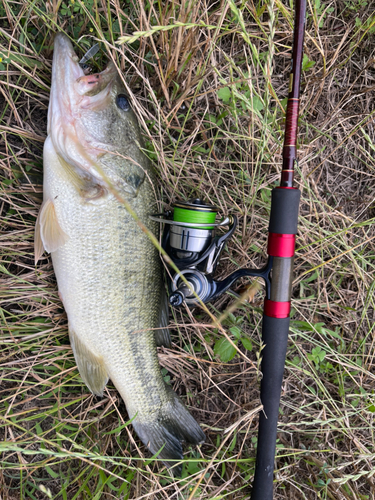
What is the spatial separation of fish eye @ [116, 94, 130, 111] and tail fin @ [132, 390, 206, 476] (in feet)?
5.20

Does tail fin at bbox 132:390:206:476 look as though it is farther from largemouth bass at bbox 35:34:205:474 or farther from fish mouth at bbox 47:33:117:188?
fish mouth at bbox 47:33:117:188

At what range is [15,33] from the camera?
1.91m

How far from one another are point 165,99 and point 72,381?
1757 mm

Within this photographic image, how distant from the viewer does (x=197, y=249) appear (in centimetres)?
178

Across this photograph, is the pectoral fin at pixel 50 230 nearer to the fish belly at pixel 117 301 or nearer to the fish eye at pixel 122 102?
the fish belly at pixel 117 301

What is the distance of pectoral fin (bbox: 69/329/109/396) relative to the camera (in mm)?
1932

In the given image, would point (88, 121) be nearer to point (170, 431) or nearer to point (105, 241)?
point (105, 241)

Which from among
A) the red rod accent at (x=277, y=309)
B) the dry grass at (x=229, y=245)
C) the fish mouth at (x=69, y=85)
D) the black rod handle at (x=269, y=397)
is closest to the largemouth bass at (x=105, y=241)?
the fish mouth at (x=69, y=85)

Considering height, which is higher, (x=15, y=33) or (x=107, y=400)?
(x=15, y=33)

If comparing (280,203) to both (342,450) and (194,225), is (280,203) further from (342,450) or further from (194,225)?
(342,450)

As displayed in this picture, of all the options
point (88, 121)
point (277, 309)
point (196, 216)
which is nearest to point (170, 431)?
point (277, 309)

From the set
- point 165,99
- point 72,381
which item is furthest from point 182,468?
point 165,99

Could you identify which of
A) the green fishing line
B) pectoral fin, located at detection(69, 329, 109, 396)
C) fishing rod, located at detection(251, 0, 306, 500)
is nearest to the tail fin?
pectoral fin, located at detection(69, 329, 109, 396)

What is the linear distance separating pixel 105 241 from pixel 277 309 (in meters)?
0.92
